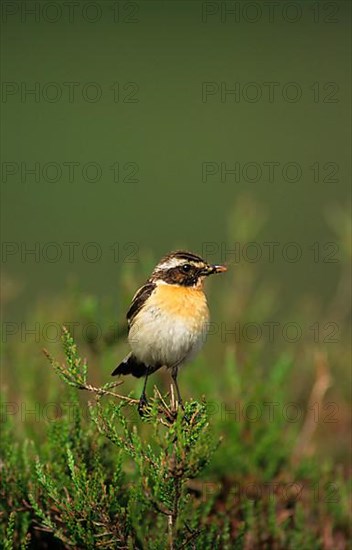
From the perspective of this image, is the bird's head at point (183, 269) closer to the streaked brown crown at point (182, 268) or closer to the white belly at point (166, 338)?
the streaked brown crown at point (182, 268)

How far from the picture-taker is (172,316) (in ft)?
15.2

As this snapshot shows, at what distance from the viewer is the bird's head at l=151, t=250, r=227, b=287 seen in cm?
464

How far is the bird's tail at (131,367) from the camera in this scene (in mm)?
4809

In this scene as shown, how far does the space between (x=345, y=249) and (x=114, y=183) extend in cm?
2290

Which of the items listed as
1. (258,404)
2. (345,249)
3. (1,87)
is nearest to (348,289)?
(345,249)

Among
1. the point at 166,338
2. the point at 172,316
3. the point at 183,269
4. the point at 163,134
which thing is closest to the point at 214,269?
the point at 183,269

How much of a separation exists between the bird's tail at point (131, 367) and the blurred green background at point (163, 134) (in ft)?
5.96

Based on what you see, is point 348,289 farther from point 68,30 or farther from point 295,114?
point 68,30

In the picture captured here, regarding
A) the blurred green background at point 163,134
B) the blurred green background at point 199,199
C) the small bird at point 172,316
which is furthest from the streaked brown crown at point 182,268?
the blurred green background at point 163,134

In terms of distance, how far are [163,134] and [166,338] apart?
33058 mm

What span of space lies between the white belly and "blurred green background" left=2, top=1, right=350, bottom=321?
196 cm

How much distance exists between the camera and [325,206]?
2350 cm

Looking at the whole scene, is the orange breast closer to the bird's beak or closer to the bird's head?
the bird's head

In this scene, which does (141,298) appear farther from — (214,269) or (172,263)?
(214,269)
